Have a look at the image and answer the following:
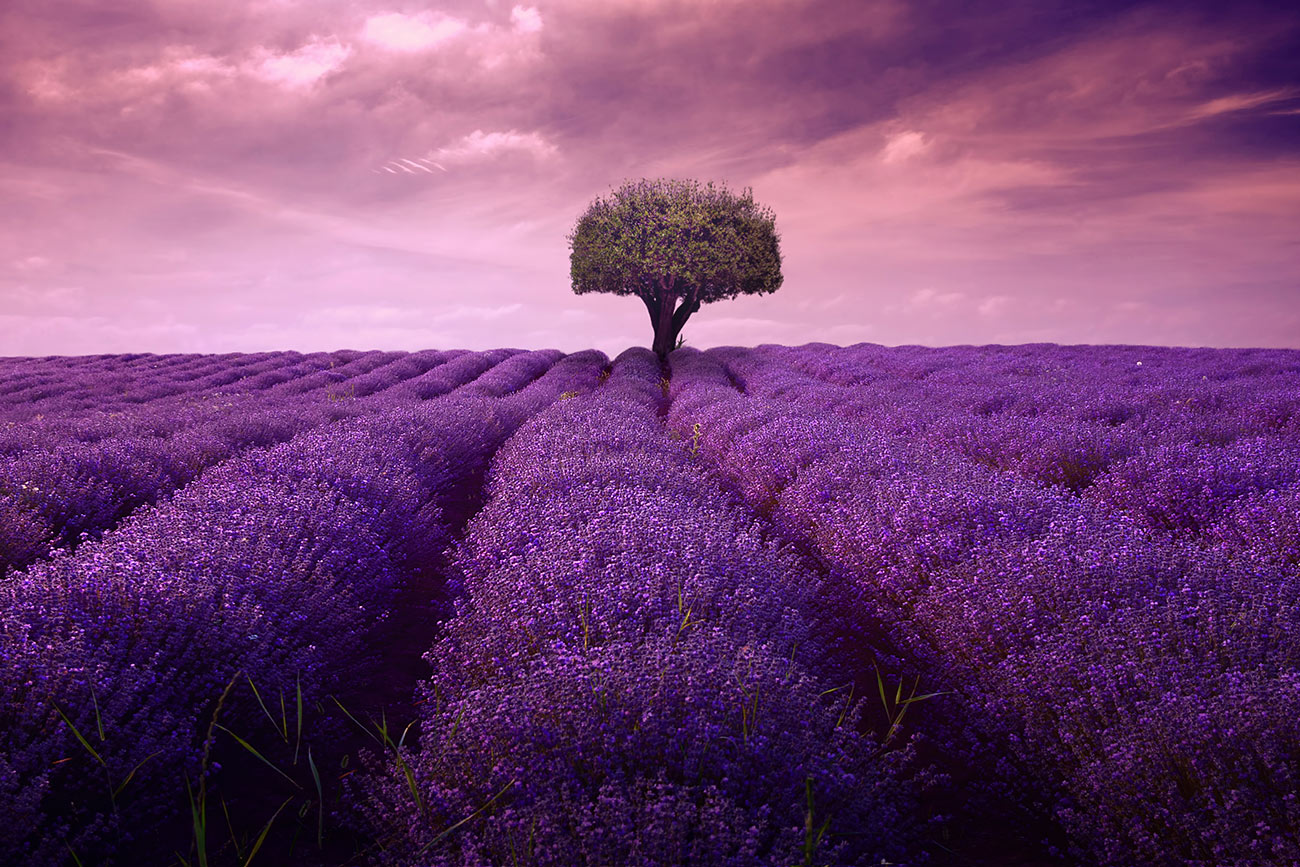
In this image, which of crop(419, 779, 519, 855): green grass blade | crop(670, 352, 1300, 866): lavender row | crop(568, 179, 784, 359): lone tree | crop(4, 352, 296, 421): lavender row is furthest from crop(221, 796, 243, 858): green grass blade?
crop(568, 179, 784, 359): lone tree

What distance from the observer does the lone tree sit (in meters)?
17.6

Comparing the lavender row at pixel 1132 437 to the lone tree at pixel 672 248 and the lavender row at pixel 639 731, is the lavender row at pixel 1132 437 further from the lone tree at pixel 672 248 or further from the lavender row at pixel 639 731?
the lone tree at pixel 672 248

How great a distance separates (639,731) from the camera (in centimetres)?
162

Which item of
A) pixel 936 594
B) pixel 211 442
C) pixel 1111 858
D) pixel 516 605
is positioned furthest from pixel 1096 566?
pixel 211 442

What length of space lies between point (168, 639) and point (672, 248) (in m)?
16.3

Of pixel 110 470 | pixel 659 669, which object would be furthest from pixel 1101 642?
pixel 110 470

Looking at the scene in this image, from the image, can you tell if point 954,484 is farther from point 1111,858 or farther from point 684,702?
point 684,702

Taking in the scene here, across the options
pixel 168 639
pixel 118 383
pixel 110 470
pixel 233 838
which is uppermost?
pixel 118 383

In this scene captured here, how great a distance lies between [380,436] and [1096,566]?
491 centimetres

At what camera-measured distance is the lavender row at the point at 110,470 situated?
3.75m

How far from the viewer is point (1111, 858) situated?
1653 millimetres

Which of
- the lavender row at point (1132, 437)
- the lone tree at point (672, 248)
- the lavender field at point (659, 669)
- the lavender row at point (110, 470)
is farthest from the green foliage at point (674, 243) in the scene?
the lavender field at point (659, 669)

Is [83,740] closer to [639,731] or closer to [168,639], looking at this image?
[168,639]

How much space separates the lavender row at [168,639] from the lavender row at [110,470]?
2.07 feet
